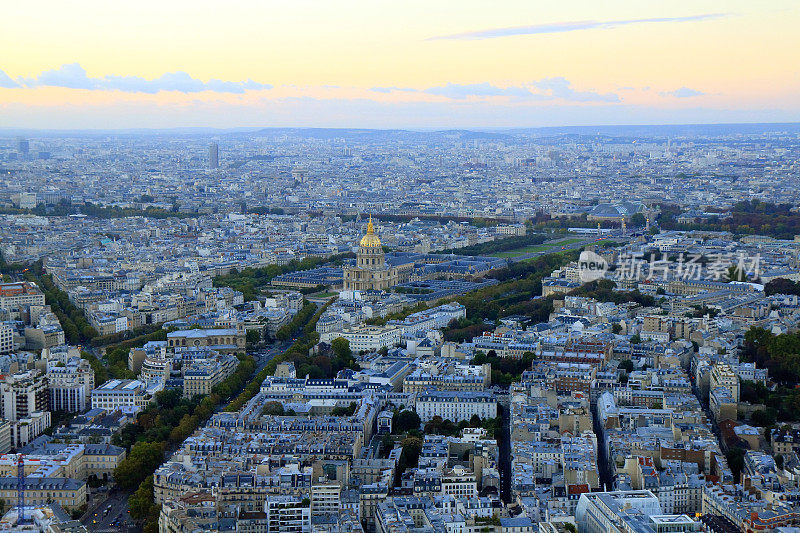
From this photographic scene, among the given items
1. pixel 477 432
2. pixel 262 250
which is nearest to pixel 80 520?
pixel 477 432

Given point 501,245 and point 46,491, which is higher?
point 46,491

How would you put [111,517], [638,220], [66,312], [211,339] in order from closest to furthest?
[111,517]
[211,339]
[66,312]
[638,220]

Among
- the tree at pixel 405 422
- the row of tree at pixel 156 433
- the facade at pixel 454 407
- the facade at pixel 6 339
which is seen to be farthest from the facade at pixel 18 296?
the tree at pixel 405 422

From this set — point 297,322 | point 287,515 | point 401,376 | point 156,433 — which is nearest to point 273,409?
point 156,433

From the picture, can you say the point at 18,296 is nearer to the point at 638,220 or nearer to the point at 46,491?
the point at 46,491

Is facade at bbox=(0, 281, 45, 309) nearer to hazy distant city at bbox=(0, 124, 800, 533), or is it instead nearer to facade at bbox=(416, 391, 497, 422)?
hazy distant city at bbox=(0, 124, 800, 533)

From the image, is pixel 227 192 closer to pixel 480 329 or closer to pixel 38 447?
pixel 480 329
